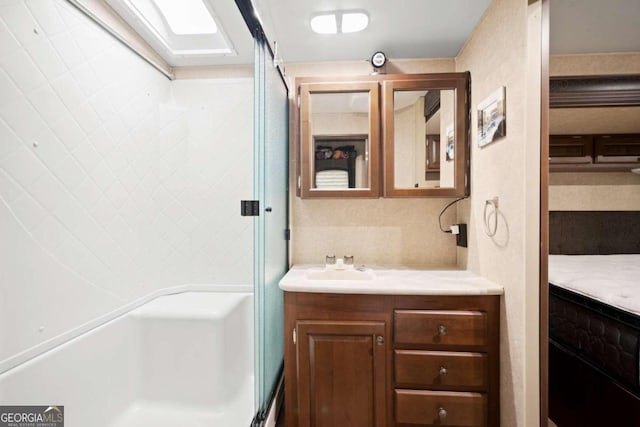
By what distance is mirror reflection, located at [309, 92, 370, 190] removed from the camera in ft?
5.40

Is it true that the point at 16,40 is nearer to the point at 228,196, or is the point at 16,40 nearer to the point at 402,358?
the point at 228,196

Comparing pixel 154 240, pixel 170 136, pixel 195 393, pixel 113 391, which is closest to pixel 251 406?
pixel 195 393

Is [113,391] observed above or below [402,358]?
below

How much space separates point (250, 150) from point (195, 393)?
1607 mm

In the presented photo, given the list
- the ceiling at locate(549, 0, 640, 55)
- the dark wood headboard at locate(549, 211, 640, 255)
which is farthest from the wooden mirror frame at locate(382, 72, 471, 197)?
the dark wood headboard at locate(549, 211, 640, 255)

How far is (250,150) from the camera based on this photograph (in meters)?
1.84

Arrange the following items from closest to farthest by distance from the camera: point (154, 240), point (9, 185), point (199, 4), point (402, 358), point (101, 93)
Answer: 1. point (9, 185)
2. point (402, 358)
3. point (101, 93)
4. point (199, 4)
5. point (154, 240)

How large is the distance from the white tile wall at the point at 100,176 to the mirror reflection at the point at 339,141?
1.77 feet

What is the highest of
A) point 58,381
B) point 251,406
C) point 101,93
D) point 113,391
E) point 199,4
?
point 199,4

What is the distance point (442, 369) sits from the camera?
1.22m

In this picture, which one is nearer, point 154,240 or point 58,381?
point 58,381

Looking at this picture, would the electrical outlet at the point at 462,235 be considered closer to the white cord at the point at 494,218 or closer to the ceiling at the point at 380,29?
the white cord at the point at 494,218

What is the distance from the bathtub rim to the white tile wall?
3 cm

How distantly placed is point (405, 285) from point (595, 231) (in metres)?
2.10
